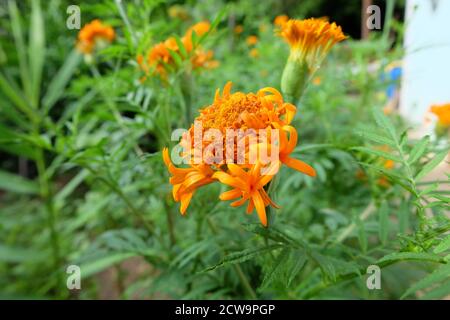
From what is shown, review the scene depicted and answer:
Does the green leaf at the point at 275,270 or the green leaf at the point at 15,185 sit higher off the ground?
the green leaf at the point at 275,270

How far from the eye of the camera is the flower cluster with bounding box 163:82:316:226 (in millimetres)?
338

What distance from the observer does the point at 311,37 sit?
0.46m

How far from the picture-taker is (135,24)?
2.45 ft

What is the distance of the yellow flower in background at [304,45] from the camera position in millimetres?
457

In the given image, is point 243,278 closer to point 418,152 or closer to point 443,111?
point 418,152

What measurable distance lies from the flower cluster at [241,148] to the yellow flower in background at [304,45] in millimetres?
114

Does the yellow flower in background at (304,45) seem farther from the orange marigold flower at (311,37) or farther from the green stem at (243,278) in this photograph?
the green stem at (243,278)

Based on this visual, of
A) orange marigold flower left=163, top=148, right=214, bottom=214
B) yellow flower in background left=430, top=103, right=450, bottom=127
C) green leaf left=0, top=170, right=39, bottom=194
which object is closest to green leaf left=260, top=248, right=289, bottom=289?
orange marigold flower left=163, top=148, right=214, bottom=214

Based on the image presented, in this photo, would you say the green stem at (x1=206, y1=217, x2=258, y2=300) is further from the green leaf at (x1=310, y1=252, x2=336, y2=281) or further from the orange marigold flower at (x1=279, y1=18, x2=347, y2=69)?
the orange marigold flower at (x1=279, y1=18, x2=347, y2=69)

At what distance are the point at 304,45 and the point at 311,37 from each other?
0.02 metres

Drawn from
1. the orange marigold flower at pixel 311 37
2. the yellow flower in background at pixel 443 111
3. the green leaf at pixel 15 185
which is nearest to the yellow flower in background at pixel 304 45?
the orange marigold flower at pixel 311 37

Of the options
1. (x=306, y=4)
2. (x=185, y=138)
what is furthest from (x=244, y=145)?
(x=306, y=4)
